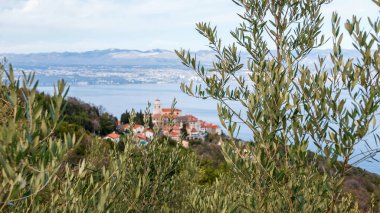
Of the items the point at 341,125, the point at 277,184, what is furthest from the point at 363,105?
the point at 277,184

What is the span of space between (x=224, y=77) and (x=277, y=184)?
2285 millimetres

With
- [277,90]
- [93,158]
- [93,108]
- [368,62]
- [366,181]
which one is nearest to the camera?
[277,90]

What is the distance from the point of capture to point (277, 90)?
14.6ft

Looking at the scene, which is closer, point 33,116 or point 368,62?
point 33,116

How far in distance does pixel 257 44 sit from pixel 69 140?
395 cm

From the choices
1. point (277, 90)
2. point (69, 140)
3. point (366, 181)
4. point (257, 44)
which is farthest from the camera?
point (366, 181)

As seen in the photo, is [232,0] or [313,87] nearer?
[313,87]

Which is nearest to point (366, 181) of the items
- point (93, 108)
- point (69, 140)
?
point (69, 140)

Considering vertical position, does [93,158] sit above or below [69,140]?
below

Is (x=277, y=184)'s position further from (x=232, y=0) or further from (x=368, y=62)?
(x=232, y=0)

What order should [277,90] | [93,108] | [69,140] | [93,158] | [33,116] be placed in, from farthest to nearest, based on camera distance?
[93,108] → [93,158] → [277,90] → [69,140] → [33,116]

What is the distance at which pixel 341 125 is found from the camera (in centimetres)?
462

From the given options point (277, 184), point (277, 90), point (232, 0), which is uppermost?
point (232, 0)

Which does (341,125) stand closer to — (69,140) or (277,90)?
(277,90)
